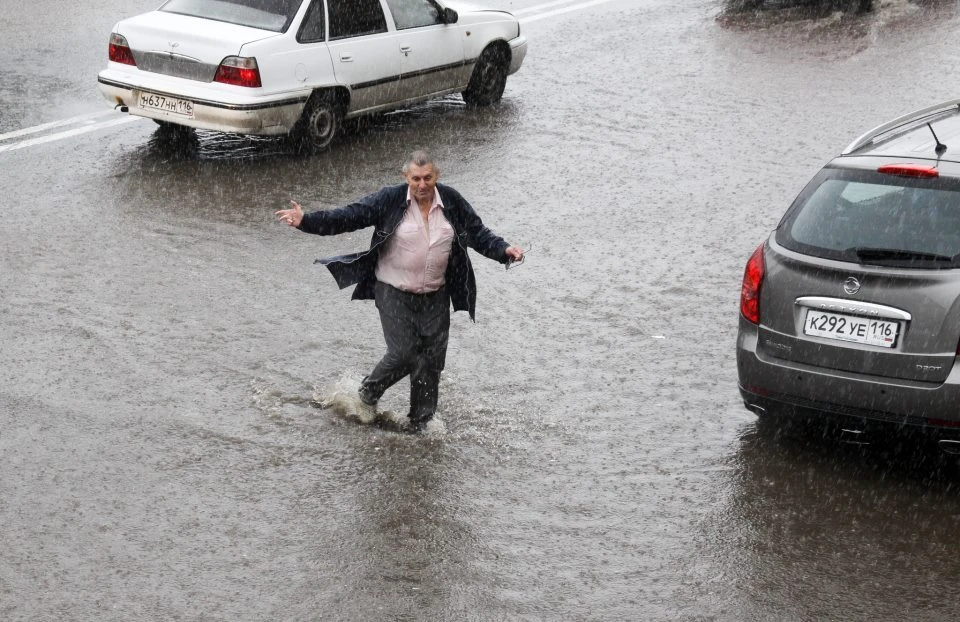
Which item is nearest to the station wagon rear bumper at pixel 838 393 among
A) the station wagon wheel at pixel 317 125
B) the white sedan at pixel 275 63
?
the white sedan at pixel 275 63

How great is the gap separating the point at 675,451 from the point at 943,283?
5.54ft

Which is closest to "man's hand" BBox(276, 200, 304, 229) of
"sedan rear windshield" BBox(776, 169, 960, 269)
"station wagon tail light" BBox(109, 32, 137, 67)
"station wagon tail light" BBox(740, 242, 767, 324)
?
"station wagon tail light" BBox(740, 242, 767, 324)

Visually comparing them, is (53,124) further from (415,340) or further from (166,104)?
(415,340)

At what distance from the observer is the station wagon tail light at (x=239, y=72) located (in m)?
11.4

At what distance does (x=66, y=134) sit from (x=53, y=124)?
16.4 inches

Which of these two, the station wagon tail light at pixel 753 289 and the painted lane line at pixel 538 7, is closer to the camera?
the station wagon tail light at pixel 753 289

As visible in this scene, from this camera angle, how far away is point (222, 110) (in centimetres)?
1141

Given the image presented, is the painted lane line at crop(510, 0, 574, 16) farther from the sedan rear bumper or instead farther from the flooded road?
the sedan rear bumper

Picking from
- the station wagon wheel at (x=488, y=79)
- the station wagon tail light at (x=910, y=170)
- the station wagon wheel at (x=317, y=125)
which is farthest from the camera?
the station wagon wheel at (x=488, y=79)

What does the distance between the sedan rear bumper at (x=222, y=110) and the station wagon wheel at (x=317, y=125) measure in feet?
0.55

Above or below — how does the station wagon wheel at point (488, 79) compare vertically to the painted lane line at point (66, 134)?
below

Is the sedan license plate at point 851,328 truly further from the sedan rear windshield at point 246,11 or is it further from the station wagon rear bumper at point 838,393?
the sedan rear windshield at point 246,11

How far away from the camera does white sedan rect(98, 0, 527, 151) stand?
452 inches

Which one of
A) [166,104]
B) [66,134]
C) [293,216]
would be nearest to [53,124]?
[66,134]
